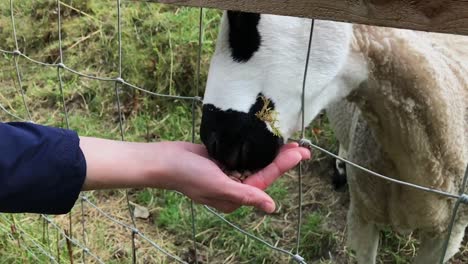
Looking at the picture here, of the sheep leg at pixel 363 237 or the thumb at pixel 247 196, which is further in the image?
the sheep leg at pixel 363 237

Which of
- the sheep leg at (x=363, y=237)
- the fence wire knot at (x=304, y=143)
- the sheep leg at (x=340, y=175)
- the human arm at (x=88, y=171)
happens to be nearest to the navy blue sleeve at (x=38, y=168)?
the human arm at (x=88, y=171)

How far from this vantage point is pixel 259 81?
4.62 feet

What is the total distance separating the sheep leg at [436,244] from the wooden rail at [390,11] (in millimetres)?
1379

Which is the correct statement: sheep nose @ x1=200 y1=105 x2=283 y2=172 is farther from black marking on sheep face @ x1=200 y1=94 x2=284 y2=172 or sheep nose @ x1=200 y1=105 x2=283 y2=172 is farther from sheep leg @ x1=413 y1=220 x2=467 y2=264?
sheep leg @ x1=413 y1=220 x2=467 y2=264

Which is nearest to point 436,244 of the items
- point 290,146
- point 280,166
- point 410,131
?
point 410,131

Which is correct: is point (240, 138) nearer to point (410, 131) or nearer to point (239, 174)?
point (239, 174)

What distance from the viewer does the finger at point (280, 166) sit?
3.67 feet

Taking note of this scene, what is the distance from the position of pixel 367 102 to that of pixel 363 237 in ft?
2.52

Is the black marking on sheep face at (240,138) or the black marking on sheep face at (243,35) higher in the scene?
the black marking on sheep face at (243,35)

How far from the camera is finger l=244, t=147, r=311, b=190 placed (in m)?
1.12

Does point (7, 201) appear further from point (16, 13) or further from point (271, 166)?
point (16, 13)

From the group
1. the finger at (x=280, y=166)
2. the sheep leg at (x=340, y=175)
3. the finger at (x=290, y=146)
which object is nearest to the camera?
the finger at (x=280, y=166)

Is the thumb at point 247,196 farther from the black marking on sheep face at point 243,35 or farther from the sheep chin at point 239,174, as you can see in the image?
the black marking on sheep face at point 243,35

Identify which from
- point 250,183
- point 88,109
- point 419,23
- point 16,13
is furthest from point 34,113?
point 419,23
